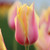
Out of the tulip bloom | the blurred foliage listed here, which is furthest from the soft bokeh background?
the tulip bloom

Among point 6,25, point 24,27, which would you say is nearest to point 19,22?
point 24,27

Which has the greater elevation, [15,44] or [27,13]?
[27,13]

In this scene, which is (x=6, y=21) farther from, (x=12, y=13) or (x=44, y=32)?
(x=44, y=32)

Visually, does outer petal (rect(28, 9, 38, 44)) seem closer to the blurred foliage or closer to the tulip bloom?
the tulip bloom

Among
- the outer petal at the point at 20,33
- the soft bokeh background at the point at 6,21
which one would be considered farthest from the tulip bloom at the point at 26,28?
the soft bokeh background at the point at 6,21

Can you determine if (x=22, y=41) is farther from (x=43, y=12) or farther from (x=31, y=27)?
(x=43, y=12)

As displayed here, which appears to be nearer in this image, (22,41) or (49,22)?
(22,41)
